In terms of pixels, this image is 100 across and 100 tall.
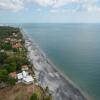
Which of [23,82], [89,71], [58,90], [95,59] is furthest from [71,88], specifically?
[95,59]

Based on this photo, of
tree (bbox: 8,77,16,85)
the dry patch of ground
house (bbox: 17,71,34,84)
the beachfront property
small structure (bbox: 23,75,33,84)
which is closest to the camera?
the dry patch of ground

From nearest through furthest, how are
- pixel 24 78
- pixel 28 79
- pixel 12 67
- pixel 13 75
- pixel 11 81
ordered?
pixel 11 81 → pixel 24 78 → pixel 28 79 → pixel 13 75 → pixel 12 67

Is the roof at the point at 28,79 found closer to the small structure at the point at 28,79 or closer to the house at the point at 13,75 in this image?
the small structure at the point at 28,79

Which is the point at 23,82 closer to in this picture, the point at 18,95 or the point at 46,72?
the point at 18,95

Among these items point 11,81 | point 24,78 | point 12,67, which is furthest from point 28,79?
point 12,67

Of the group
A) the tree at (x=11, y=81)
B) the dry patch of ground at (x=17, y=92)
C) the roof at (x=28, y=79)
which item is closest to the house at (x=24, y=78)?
the roof at (x=28, y=79)

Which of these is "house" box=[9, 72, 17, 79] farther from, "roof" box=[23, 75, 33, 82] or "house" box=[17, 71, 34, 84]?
"roof" box=[23, 75, 33, 82]

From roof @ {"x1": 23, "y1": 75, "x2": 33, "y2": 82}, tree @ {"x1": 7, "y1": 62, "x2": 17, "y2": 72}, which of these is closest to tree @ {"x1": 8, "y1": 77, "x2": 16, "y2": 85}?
roof @ {"x1": 23, "y1": 75, "x2": 33, "y2": 82}

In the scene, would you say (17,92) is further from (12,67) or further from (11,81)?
(12,67)

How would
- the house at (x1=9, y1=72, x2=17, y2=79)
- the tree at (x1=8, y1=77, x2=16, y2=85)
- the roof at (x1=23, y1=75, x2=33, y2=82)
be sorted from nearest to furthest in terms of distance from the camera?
the tree at (x1=8, y1=77, x2=16, y2=85)
the roof at (x1=23, y1=75, x2=33, y2=82)
the house at (x1=9, y1=72, x2=17, y2=79)

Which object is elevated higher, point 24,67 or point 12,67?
point 12,67

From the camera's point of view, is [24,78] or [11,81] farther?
[24,78]
